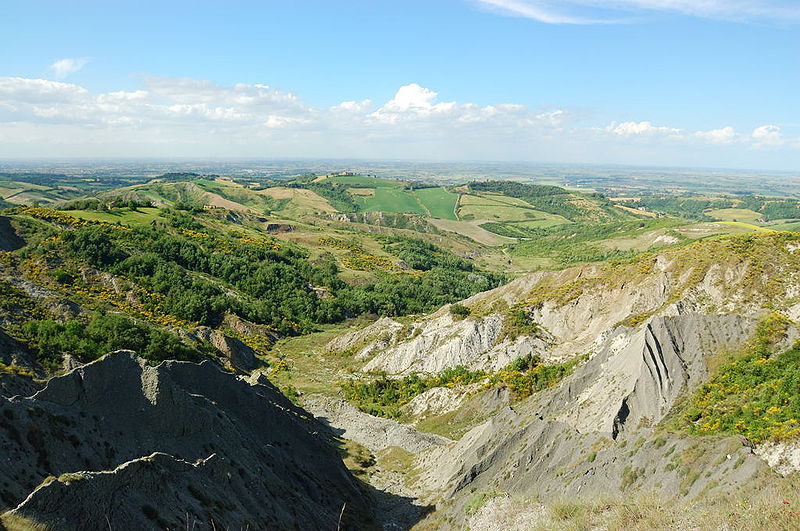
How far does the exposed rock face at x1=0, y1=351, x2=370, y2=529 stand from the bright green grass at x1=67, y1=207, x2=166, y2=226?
84115 mm

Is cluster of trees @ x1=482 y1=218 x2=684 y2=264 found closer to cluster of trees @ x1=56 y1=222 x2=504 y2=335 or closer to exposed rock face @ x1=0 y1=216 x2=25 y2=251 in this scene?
cluster of trees @ x1=56 y1=222 x2=504 y2=335

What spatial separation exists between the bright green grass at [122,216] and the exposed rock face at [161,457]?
84.1m

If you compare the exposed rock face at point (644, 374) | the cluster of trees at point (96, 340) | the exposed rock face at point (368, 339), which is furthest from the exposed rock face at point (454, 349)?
the cluster of trees at point (96, 340)

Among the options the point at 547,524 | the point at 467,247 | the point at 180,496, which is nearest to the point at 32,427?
the point at 180,496

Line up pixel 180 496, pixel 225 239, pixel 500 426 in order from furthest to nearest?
pixel 225 239, pixel 500 426, pixel 180 496

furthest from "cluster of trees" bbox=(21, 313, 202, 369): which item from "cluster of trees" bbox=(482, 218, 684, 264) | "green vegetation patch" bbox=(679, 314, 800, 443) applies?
"cluster of trees" bbox=(482, 218, 684, 264)

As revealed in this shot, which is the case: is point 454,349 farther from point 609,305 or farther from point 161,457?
point 161,457

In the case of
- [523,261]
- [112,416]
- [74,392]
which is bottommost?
[523,261]

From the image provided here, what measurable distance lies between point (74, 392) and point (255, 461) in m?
9.22

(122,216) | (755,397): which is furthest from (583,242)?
(755,397)

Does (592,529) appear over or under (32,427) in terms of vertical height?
under

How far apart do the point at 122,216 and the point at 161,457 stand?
103343mm

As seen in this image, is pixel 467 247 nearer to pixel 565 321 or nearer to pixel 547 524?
pixel 565 321

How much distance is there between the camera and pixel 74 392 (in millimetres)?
22125
